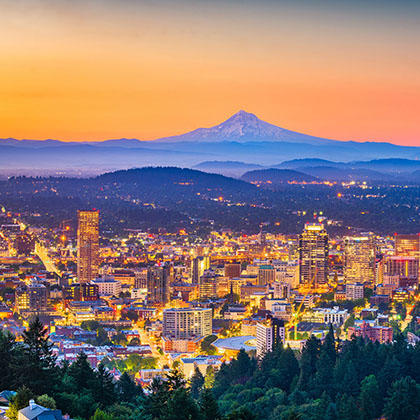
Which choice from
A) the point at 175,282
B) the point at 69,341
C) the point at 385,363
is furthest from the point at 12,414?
the point at 175,282

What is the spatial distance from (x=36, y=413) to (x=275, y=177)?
111290 mm

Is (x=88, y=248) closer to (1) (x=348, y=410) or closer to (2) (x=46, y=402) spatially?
(1) (x=348, y=410)

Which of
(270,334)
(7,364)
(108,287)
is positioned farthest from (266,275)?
(7,364)

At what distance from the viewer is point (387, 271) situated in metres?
52.3

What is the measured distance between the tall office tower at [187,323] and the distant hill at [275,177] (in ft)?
272

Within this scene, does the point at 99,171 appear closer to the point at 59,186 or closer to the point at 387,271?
the point at 59,186

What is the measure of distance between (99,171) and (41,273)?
8055cm

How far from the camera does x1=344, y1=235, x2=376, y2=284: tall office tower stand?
50.4 m

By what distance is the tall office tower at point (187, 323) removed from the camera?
116 ft

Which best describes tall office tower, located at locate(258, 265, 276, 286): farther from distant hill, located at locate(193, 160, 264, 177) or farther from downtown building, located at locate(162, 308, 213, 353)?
distant hill, located at locate(193, 160, 264, 177)

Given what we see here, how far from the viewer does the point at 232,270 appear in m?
Answer: 51.3

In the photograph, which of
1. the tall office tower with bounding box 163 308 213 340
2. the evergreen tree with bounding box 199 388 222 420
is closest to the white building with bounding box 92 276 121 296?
the tall office tower with bounding box 163 308 213 340

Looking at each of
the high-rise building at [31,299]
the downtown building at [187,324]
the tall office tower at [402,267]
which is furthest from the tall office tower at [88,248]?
the downtown building at [187,324]

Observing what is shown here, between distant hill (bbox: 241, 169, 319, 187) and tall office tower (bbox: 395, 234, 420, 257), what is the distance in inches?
2344
